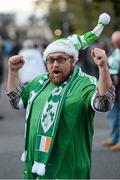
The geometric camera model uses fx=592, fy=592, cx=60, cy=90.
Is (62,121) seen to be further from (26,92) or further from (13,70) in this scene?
(13,70)

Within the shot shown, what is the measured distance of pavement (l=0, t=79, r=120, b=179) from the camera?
740cm

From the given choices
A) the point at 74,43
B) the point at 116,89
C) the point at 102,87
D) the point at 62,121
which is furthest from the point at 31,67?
the point at 102,87

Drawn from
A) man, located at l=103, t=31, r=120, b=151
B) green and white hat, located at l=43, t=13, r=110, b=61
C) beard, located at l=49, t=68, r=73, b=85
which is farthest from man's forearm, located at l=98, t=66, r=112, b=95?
man, located at l=103, t=31, r=120, b=151

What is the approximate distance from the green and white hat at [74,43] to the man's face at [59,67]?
0.04 m

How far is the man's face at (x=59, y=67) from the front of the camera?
14.0 ft

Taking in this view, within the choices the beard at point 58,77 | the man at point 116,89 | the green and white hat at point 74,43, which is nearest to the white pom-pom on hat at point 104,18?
the green and white hat at point 74,43

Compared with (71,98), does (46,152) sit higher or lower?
lower

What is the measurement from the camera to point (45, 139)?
4.19 meters

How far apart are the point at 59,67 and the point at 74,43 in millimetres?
317

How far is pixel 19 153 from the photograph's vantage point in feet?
28.5

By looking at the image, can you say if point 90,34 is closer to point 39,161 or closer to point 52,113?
point 52,113

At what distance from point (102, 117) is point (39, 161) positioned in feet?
28.2

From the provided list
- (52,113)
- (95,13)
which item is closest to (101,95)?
(52,113)

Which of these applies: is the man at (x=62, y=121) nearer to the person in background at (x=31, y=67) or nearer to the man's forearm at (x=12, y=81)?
the man's forearm at (x=12, y=81)
